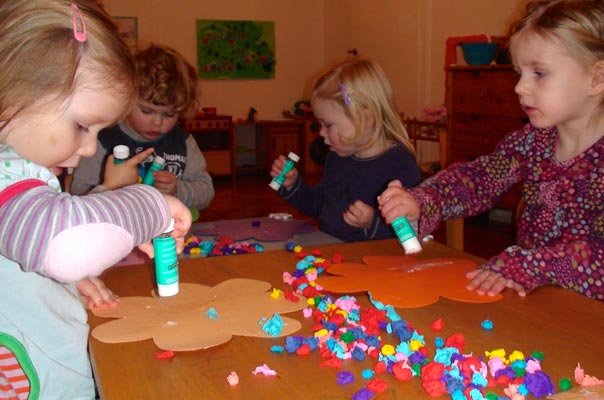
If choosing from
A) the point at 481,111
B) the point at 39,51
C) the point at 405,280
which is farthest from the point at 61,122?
the point at 481,111

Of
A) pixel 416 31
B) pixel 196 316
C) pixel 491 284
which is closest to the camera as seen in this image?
pixel 196 316

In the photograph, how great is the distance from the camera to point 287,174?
1924 mm

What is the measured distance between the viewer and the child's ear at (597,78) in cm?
118

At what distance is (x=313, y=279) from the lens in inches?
41.0

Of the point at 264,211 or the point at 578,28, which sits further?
the point at 264,211

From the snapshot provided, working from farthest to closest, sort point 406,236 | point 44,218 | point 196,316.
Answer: point 406,236 → point 196,316 → point 44,218

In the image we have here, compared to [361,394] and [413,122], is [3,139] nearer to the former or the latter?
[361,394]

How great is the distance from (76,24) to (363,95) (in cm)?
119

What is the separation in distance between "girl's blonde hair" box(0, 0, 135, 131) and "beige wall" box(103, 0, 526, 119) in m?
3.79

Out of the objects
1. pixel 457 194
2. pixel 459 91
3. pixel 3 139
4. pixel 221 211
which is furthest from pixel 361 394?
pixel 221 211

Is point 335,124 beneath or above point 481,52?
beneath

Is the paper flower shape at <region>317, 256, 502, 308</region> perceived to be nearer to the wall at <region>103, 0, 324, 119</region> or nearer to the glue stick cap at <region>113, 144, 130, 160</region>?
the glue stick cap at <region>113, 144, 130, 160</region>

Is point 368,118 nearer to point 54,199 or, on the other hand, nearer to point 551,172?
point 551,172

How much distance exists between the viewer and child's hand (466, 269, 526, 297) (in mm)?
976
